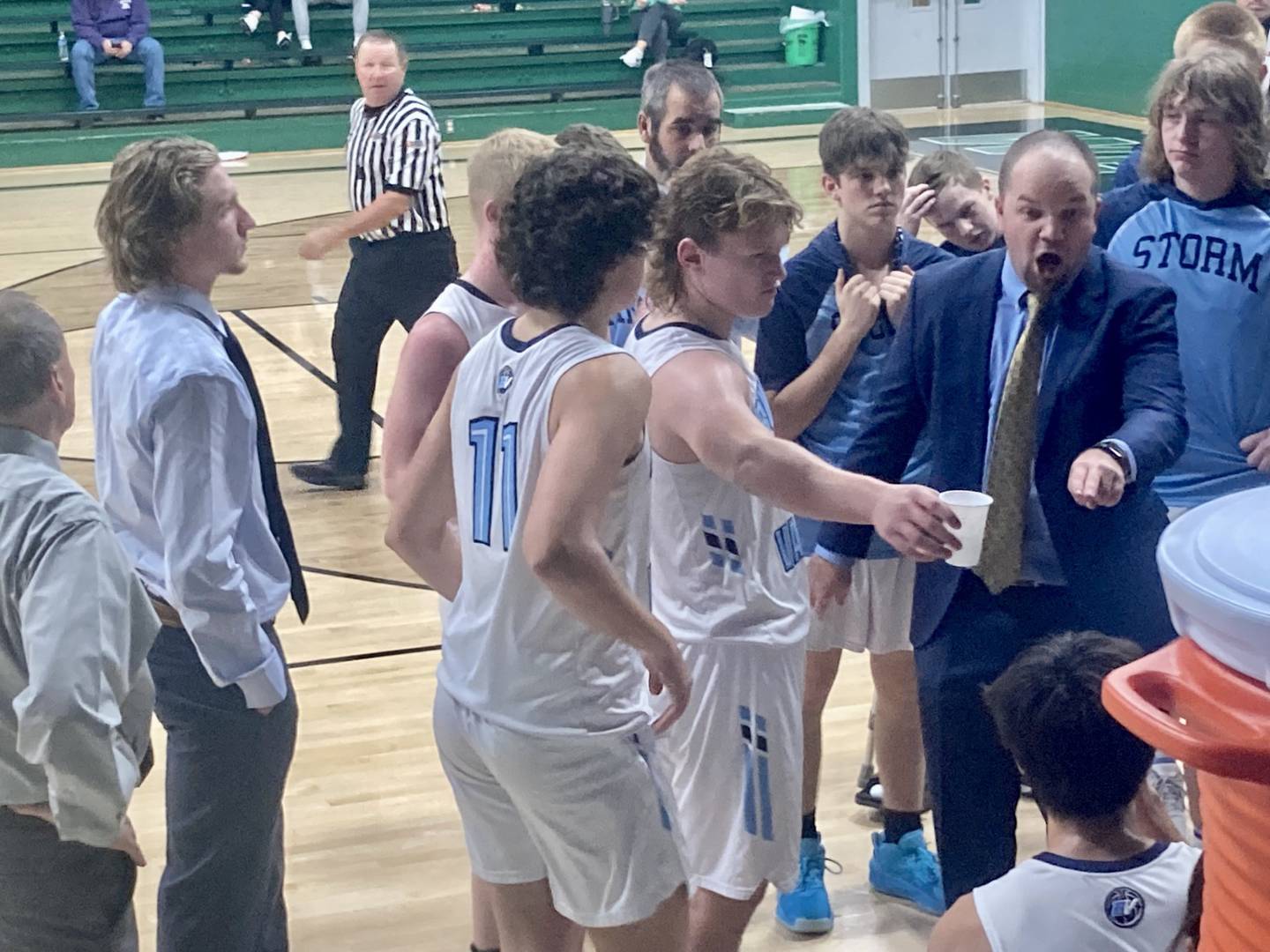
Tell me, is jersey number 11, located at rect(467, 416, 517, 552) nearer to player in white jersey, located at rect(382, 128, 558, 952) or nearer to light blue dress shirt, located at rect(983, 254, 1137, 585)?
player in white jersey, located at rect(382, 128, 558, 952)

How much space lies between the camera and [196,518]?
8.34 ft

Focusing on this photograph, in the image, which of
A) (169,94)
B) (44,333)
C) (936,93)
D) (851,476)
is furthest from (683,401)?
(936,93)

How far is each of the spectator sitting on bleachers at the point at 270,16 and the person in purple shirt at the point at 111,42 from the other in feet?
3.58

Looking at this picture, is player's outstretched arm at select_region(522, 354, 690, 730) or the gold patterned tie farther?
the gold patterned tie

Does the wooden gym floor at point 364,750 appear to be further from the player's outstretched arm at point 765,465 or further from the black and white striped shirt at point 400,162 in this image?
the player's outstretched arm at point 765,465

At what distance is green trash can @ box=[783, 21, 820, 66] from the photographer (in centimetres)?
1850

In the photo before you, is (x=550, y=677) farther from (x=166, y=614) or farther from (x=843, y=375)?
(x=843, y=375)

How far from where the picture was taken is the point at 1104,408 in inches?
99.7

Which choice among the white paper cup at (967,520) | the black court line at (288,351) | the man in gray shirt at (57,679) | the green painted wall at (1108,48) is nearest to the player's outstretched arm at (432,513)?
the man in gray shirt at (57,679)

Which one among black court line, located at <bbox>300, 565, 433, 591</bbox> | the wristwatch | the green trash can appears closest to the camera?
the wristwatch

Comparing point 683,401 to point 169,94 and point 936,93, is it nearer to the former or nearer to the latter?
point 169,94

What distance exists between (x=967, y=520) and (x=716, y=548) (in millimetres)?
534

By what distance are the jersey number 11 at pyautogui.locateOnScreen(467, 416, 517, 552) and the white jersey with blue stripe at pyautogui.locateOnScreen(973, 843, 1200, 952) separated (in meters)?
0.84

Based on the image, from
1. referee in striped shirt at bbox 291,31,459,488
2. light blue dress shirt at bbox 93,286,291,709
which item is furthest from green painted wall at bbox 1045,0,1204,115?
light blue dress shirt at bbox 93,286,291,709
